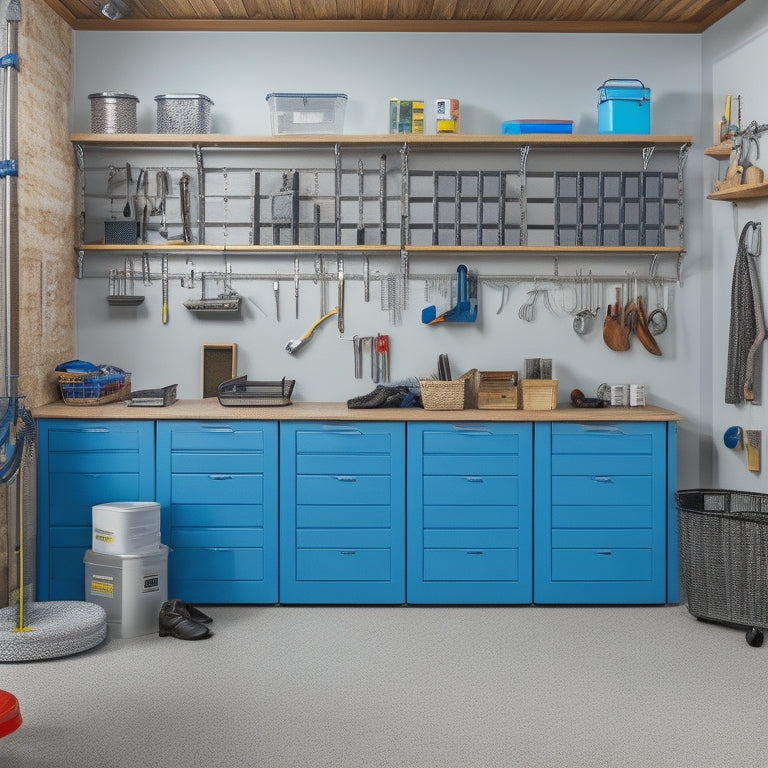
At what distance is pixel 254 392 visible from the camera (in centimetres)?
486

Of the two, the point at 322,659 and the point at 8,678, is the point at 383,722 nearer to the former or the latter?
the point at 322,659

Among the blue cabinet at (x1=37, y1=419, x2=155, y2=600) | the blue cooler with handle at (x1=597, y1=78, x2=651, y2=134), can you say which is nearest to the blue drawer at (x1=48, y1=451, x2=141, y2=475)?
the blue cabinet at (x1=37, y1=419, x2=155, y2=600)

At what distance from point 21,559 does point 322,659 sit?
3.98 feet

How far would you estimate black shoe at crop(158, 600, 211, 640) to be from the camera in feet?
13.6

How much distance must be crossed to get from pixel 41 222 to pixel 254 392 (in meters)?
1.27

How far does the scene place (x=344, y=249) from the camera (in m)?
5.09

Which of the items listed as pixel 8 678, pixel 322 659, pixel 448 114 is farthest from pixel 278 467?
pixel 448 114

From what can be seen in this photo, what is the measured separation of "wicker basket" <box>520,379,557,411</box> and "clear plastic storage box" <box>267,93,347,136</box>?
1.60 metres

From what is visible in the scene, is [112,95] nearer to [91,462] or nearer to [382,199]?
[382,199]

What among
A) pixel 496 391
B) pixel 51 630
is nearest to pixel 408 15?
pixel 496 391

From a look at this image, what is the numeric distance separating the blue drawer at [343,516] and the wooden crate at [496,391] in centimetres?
71

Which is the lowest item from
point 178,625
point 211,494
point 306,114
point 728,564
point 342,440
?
point 178,625

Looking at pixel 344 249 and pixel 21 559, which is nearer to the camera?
pixel 21 559

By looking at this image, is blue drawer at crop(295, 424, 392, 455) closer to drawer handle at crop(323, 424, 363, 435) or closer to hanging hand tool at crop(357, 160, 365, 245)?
drawer handle at crop(323, 424, 363, 435)
